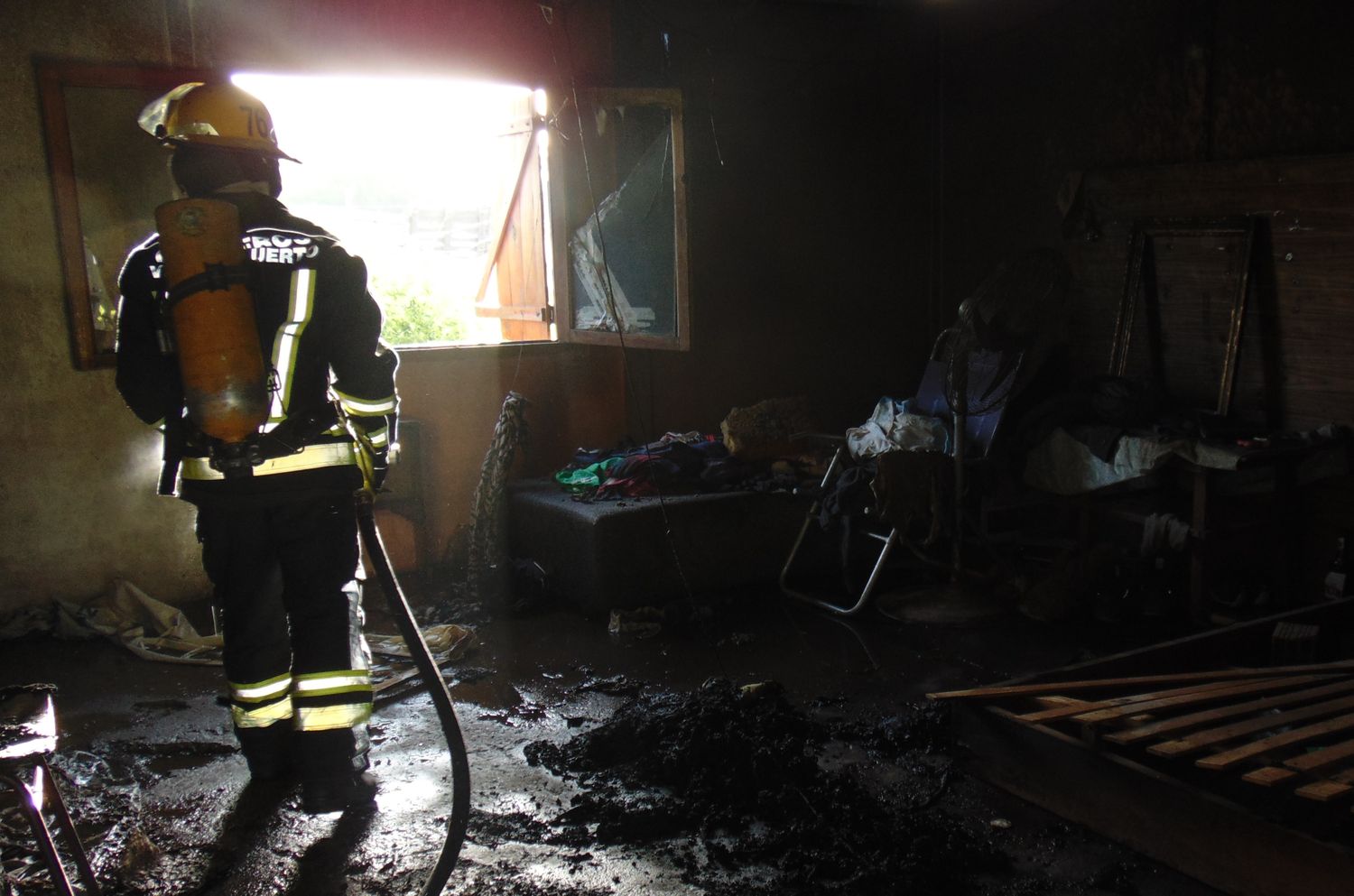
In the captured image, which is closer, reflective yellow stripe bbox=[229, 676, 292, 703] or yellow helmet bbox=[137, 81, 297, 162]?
yellow helmet bbox=[137, 81, 297, 162]

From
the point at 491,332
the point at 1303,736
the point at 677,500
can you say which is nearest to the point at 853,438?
the point at 677,500

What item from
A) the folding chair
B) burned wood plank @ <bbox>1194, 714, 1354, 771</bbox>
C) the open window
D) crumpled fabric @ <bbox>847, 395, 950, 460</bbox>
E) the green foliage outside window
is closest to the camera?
burned wood plank @ <bbox>1194, 714, 1354, 771</bbox>

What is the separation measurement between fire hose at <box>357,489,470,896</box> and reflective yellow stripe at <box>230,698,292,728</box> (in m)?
0.62

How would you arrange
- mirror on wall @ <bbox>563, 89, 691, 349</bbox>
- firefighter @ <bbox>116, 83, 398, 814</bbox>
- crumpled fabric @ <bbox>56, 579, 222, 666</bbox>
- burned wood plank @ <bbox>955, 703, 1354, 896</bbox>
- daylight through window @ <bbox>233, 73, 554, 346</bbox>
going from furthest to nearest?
daylight through window @ <bbox>233, 73, 554, 346</bbox> → mirror on wall @ <bbox>563, 89, 691, 349</bbox> → crumpled fabric @ <bbox>56, 579, 222, 666</bbox> → firefighter @ <bbox>116, 83, 398, 814</bbox> → burned wood plank @ <bbox>955, 703, 1354, 896</bbox>

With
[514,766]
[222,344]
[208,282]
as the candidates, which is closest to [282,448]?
[222,344]

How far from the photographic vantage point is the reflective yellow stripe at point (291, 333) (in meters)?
3.21

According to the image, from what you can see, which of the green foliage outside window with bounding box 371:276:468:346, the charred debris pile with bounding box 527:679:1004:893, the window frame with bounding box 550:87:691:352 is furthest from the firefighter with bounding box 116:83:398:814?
the green foliage outside window with bounding box 371:276:468:346

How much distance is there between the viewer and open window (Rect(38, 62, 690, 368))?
5152mm

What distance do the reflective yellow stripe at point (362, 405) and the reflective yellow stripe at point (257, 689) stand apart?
2.84 ft

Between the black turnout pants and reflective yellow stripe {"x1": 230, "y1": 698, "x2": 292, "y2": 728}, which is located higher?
the black turnout pants

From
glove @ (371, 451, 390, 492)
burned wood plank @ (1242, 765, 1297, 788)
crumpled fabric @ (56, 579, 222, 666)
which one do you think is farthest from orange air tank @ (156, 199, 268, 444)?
burned wood plank @ (1242, 765, 1297, 788)

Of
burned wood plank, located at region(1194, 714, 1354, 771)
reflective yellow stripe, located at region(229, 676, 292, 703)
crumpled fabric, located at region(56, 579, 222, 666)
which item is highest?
reflective yellow stripe, located at region(229, 676, 292, 703)

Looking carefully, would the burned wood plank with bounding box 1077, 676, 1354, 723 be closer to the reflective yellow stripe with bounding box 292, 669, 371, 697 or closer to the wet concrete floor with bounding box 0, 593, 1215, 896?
the wet concrete floor with bounding box 0, 593, 1215, 896

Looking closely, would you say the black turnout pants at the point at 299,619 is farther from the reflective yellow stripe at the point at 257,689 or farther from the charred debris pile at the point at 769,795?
the charred debris pile at the point at 769,795
